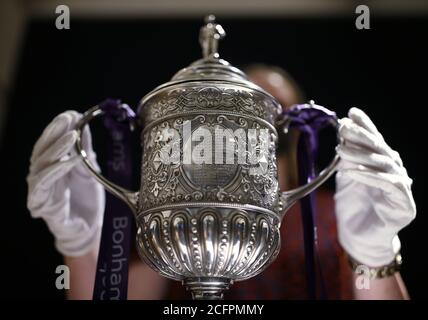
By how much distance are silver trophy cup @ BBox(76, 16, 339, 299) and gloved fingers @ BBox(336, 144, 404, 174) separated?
2.3 inches

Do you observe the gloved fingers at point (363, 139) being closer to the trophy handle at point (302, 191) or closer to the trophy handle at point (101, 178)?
the trophy handle at point (302, 191)

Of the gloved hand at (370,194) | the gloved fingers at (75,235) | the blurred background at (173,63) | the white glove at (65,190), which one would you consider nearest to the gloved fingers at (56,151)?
the white glove at (65,190)

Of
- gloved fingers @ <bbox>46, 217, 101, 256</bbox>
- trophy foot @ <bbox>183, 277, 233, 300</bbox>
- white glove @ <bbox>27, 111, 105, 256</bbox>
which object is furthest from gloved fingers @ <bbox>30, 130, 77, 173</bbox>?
trophy foot @ <bbox>183, 277, 233, 300</bbox>

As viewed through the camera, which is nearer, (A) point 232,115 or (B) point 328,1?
(A) point 232,115

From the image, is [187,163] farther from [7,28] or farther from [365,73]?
[7,28]

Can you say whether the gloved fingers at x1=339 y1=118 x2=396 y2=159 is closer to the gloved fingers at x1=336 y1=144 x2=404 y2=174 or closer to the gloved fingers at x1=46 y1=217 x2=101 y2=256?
the gloved fingers at x1=336 y1=144 x2=404 y2=174

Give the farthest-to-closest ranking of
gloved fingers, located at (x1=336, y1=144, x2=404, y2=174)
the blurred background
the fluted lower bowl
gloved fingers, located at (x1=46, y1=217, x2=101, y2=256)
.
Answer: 1. the blurred background
2. gloved fingers, located at (x1=46, y1=217, x2=101, y2=256)
3. gloved fingers, located at (x1=336, y1=144, x2=404, y2=174)
4. the fluted lower bowl

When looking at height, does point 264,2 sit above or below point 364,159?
above

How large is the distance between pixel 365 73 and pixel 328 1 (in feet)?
1.20

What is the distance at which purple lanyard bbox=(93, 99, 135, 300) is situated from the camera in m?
0.89

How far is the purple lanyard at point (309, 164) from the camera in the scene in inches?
35.1

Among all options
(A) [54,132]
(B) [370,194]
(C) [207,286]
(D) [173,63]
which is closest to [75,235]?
(A) [54,132]
